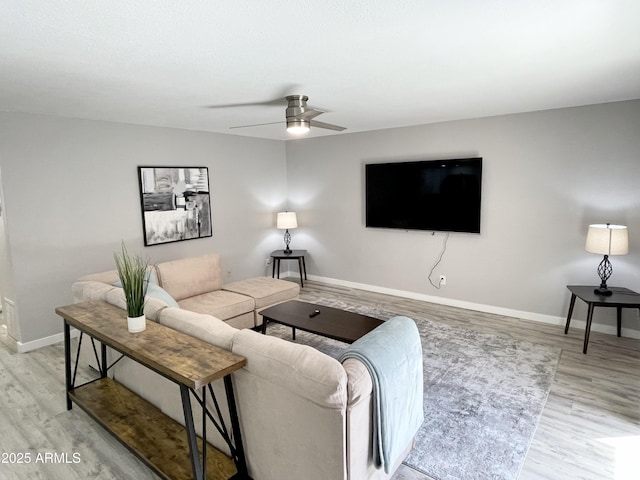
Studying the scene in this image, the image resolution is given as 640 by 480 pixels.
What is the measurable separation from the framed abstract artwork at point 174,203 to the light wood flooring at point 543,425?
5.48 feet

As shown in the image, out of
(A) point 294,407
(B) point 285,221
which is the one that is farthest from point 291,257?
(A) point 294,407

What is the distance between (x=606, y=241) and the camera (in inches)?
134

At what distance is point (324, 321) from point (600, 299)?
99.0 inches

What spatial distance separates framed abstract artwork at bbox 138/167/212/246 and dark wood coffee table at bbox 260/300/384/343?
1.97 meters

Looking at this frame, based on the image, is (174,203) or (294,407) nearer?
(294,407)

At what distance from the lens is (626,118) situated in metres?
3.61

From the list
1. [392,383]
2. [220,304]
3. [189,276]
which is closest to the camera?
[392,383]

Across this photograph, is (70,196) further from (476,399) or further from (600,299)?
(600,299)

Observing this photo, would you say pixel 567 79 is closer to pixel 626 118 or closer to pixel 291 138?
pixel 626 118

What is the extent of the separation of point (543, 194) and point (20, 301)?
557cm

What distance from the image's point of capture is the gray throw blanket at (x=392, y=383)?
174 cm

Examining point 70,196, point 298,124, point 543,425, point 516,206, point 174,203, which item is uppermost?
point 298,124

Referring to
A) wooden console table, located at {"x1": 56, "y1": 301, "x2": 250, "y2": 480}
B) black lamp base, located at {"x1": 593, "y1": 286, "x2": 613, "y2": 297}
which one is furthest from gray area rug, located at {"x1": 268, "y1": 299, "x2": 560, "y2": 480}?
wooden console table, located at {"x1": 56, "y1": 301, "x2": 250, "y2": 480}

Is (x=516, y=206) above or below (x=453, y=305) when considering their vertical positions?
above
